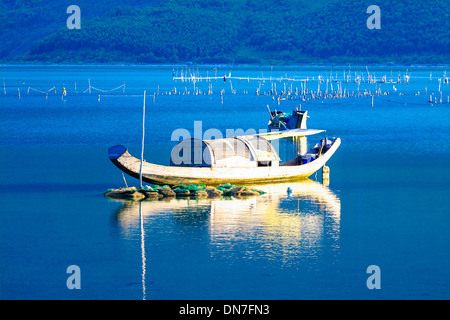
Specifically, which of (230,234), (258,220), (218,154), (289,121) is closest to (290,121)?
(289,121)

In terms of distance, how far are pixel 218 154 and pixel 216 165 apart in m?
0.54

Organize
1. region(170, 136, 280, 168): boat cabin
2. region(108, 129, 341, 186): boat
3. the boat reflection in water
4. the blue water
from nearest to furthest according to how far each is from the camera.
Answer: the blue water < the boat reflection in water < region(108, 129, 341, 186): boat < region(170, 136, 280, 168): boat cabin

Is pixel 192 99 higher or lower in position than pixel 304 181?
higher

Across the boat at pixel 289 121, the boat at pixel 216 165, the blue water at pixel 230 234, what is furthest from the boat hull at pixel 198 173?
the boat at pixel 289 121

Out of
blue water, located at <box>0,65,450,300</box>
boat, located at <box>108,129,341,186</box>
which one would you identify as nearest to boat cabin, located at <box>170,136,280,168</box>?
boat, located at <box>108,129,341,186</box>

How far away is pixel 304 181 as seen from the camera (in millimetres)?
40625

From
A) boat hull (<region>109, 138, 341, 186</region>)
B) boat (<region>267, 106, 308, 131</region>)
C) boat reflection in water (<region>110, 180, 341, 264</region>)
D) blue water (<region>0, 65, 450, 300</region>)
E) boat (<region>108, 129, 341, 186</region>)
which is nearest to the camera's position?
blue water (<region>0, 65, 450, 300</region>)

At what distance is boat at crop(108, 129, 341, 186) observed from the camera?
117ft

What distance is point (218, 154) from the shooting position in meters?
37.2

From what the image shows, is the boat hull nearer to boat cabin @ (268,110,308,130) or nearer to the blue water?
the blue water

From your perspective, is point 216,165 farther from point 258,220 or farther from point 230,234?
point 230,234
